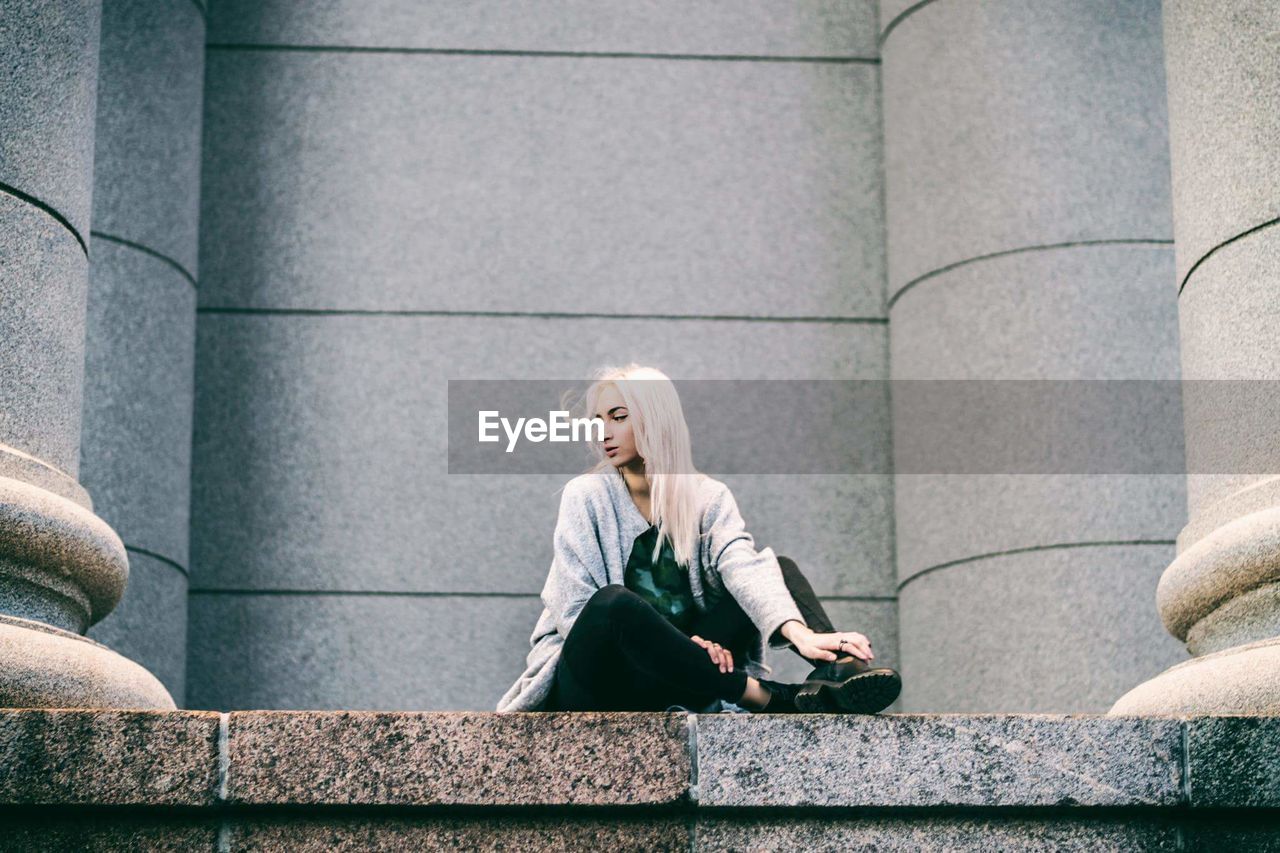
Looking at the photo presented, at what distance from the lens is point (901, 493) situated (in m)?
9.45

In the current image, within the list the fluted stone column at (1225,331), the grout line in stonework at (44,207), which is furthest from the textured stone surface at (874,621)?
the grout line in stonework at (44,207)

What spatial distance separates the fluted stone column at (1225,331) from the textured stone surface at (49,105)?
13.5ft

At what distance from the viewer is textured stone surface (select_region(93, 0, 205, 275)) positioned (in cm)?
889

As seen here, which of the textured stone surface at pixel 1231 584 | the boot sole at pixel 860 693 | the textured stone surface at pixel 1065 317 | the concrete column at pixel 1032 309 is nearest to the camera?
the boot sole at pixel 860 693

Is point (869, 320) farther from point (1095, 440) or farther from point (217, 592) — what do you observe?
point (217, 592)

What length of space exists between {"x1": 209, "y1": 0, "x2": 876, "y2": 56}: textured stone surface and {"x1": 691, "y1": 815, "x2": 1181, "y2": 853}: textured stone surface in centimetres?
606

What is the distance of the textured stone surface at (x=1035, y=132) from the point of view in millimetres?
9211

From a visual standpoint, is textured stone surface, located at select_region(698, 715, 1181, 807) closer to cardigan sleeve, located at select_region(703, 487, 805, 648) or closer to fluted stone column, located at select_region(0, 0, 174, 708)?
cardigan sleeve, located at select_region(703, 487, 805, 648)

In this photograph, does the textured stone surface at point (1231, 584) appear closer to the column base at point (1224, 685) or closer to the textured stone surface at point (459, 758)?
the column base at point (1224, 685)

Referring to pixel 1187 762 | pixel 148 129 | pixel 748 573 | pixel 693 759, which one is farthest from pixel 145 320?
pixel 1187 762

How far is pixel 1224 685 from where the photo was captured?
17.9 feet

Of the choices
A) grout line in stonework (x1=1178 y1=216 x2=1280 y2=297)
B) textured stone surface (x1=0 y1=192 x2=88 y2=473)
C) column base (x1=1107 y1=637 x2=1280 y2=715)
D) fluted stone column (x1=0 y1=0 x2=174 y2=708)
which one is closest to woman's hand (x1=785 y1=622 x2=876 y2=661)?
column base (x1=1107 y1=637 x2=1280 y2=715)

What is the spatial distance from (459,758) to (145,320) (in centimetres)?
474

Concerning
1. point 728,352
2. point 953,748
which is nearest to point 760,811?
point 953,748
